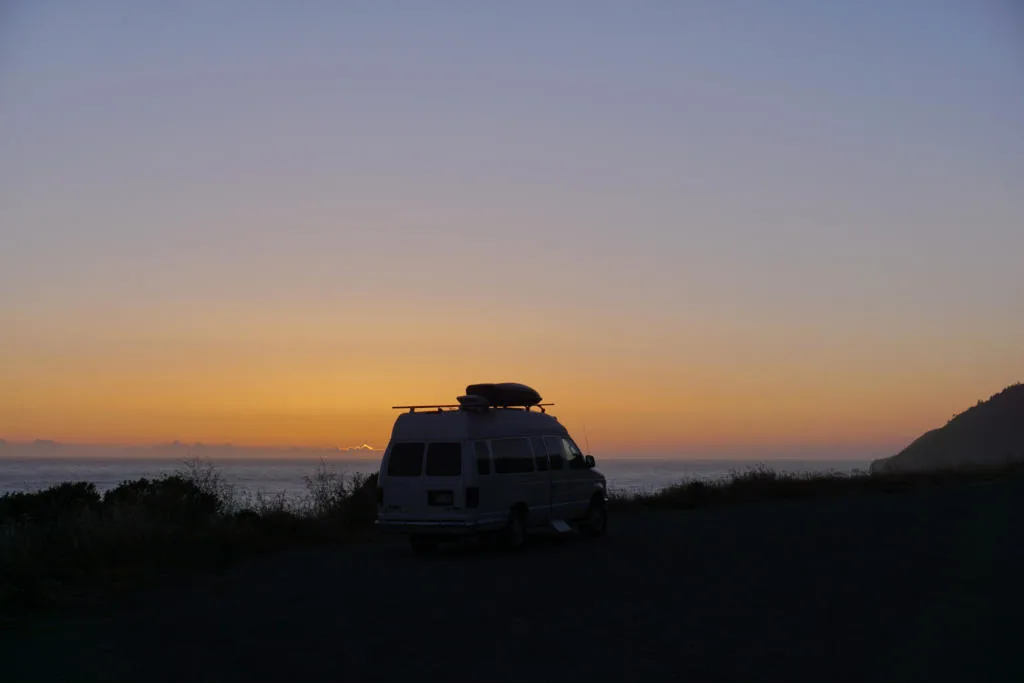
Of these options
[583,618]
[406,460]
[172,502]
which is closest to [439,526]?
[406,460]

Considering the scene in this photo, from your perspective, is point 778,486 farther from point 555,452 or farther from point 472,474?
point 472,474

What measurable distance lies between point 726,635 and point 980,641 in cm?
236

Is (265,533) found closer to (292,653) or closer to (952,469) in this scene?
(292,653)

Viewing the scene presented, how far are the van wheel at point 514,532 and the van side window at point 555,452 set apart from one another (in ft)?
5.14

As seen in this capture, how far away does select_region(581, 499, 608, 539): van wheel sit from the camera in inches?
820

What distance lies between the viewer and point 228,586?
566 inches

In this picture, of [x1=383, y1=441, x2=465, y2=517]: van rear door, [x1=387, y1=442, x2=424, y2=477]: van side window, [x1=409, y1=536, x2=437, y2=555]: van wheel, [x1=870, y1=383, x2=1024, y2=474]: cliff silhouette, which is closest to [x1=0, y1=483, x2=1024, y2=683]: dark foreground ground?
[x1=409, y1=536, x2=437, y2=555]: van wheel

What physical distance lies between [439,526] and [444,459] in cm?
117

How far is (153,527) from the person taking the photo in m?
17.2

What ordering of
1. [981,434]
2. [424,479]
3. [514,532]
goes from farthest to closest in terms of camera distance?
[981,434] < [514,532] < [424,479]

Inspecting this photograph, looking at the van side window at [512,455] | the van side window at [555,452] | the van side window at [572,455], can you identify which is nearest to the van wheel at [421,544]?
the van side window at [512,455]

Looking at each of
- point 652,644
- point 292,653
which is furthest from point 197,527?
point 652,644

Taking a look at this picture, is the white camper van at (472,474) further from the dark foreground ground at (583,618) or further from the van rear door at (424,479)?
the dark foreground ground at (583,618)

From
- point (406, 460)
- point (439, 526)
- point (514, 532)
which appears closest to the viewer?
point (439, 526)
